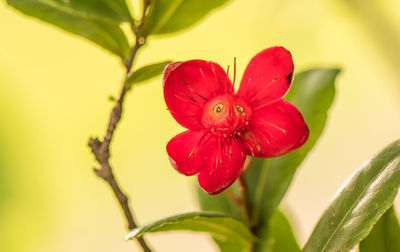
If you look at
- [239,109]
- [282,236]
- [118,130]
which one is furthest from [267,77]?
[118,130]

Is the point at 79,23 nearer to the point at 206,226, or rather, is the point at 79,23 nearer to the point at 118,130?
the point at 206,226

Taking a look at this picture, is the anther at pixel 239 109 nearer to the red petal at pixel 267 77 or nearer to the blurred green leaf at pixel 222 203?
the red petal at pixel 267 77

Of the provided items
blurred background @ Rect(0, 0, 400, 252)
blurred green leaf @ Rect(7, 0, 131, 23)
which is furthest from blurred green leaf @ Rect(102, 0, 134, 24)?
blurred background @ Rect(0, 0, 400, 252)

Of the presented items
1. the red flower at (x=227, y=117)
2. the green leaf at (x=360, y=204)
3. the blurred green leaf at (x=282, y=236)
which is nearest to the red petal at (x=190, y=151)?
the red flower at (x=227, y=117)

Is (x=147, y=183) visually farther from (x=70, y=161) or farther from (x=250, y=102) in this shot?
(x=250, y=102)

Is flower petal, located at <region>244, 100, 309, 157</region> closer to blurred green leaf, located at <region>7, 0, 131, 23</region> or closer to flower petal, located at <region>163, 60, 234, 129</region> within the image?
flower petal, located at <region>163, 60, 234, 129</region>

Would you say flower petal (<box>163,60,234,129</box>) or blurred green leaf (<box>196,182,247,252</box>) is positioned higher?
flower petal (<box>163,60,234,129</box>)
